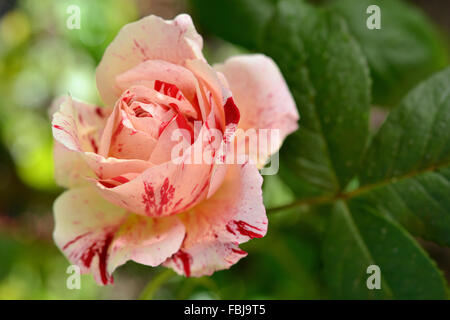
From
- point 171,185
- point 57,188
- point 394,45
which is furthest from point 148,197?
point 57,188

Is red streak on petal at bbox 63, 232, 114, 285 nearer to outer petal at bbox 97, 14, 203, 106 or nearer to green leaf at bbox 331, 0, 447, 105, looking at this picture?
outer petal at bbox 97, 14, 203, 106

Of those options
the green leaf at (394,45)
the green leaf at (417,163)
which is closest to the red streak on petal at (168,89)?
the green leaf at (417,163)

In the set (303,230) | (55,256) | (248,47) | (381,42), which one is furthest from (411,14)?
(55,256)

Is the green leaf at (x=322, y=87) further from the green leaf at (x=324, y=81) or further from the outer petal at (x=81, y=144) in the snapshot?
the outer petal at (x=81, y=144)

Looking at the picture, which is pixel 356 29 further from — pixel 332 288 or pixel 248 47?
pixel 332 288

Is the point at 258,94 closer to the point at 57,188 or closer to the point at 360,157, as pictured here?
the point at 360,157

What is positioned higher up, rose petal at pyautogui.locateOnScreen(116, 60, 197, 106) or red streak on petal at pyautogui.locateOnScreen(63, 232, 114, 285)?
rose petal at pyautogui.locateOnScreen(116, 60, 197, 106)

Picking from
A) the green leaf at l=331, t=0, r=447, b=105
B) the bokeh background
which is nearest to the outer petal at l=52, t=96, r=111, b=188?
the bokeh background
